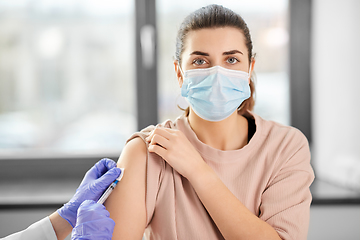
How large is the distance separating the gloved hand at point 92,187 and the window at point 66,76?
118cm

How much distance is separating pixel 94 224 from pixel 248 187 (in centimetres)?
54

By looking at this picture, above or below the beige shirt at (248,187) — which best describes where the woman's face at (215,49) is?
above

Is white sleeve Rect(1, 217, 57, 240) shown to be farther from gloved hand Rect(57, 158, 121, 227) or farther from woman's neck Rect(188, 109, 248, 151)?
woman's neck Rect(188, 109, 248, 151)

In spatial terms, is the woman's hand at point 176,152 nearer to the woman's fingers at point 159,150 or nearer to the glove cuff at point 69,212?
the woman's fingers at point 159,150

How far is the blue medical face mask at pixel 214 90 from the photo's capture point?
1106 mm

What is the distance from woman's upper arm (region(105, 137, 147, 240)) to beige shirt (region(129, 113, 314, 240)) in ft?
0.09

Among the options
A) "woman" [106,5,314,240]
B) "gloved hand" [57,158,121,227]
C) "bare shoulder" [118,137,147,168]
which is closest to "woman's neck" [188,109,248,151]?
"woman" [106,5,314,240]

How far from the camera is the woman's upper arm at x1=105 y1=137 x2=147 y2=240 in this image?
102 cm

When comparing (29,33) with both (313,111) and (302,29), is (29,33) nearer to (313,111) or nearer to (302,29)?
(302,29)

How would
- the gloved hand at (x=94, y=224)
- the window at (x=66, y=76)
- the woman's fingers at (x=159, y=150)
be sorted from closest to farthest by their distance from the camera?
the gloved hand at (x=94, y=224) → the woman's fingers at (x=159, y=150) → the window at (x=66, y=76)

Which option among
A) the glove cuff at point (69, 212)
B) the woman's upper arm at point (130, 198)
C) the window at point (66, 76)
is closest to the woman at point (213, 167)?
the woman's upper arm at point (130, 198)

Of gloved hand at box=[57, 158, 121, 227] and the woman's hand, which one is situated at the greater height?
the woman's hand

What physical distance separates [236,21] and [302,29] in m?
1.36

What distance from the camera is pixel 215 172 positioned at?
1.15 metres
